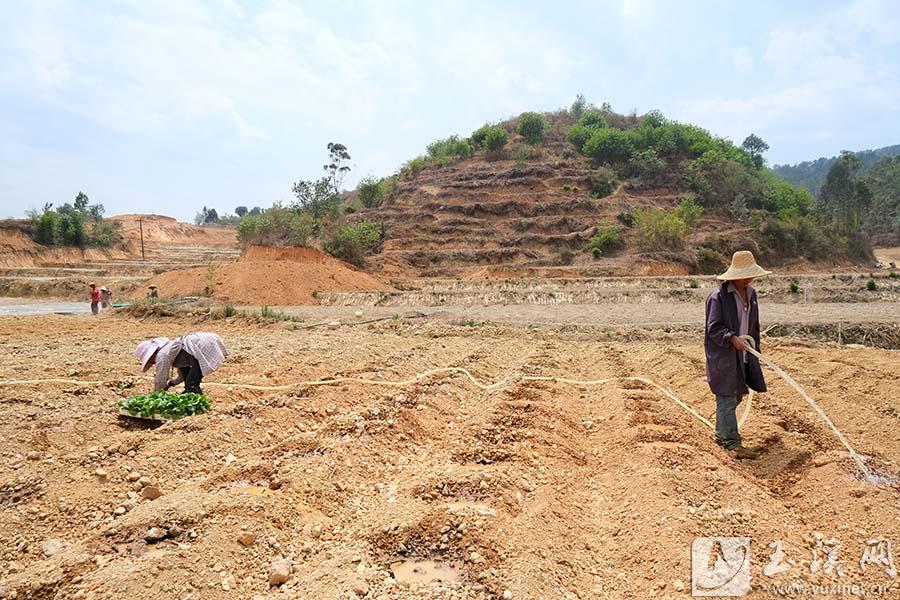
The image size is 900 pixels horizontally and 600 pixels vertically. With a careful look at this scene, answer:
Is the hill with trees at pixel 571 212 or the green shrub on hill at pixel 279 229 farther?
the hill with trees at pixel 571 212

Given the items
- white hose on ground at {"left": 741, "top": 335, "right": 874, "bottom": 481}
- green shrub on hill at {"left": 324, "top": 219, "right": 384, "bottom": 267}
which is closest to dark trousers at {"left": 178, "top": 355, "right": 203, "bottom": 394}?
white hose on ground at {"left": 741, "top": 335, "right": 874, "bottom": 481}

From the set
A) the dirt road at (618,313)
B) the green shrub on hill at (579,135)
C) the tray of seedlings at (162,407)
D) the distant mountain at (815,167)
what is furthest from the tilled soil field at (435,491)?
the distant mountain at (815,167)

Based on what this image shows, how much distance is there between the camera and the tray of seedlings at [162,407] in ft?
20.3

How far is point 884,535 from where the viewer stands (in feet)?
11.5

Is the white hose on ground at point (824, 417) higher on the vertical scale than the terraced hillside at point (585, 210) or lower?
lower

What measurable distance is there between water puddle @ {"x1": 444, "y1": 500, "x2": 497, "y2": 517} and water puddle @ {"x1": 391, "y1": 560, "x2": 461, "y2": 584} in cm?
53

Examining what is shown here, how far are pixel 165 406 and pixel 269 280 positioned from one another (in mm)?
20036

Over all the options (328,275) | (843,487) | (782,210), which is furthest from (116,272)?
(782,210)

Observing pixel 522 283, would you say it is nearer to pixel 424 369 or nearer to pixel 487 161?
pixel 424 369

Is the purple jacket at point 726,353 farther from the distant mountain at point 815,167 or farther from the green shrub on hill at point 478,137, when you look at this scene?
the distant mountain at point 815,167

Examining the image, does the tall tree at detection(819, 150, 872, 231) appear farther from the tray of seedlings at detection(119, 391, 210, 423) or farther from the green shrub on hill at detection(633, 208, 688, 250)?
the tray of seedlings at detection(119, 391, 210, 423)

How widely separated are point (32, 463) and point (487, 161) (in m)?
52.1

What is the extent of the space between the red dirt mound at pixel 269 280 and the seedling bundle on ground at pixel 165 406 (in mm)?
18330

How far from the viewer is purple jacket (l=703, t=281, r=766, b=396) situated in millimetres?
5320
